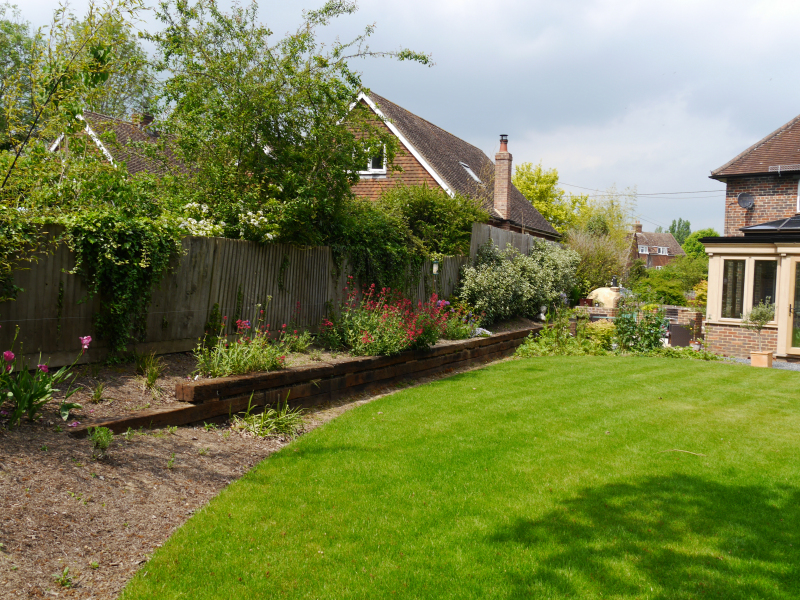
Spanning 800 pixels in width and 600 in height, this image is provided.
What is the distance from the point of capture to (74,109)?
18.5ft

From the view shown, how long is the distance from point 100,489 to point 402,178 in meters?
17.4

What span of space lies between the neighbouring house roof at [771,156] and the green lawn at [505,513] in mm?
15483

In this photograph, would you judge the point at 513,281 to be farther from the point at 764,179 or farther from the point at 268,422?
the point at 764,179

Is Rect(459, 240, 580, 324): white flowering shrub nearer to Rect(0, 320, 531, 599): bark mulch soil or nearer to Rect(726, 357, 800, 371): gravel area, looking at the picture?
Rect(726, 357, 800, 371): gravel area

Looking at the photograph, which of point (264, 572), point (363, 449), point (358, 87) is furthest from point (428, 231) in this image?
point (264, 572)

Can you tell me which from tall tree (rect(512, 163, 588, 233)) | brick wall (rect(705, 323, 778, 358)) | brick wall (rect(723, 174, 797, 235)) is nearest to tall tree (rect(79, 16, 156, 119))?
brick wall (rect(705, 323, 778, 358))

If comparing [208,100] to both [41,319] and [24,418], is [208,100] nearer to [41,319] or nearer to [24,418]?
[41,319]

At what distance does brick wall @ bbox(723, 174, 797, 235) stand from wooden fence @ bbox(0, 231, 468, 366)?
630 inches

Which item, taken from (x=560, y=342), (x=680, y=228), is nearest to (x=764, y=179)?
(x=560, y=342)

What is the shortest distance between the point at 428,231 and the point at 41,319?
32.1 feet

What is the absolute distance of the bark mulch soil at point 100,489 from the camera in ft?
11.1

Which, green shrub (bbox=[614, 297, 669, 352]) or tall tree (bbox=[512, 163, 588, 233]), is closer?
green shrub (bbox=[614, 297, 669, 352])

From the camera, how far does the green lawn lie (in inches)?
139

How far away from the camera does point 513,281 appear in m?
15.9
